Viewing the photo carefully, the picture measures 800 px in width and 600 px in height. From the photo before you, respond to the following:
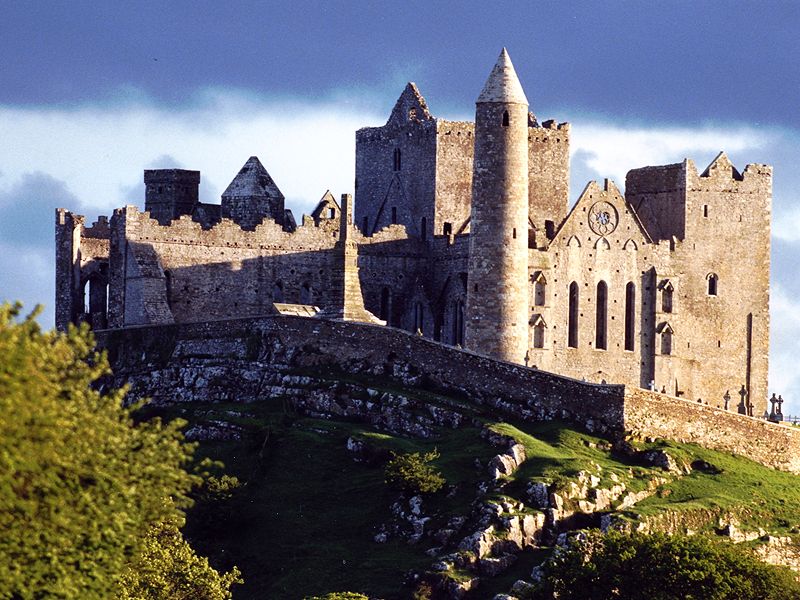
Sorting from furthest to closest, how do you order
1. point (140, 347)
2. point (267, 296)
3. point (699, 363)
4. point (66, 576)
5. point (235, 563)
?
point (699, 363), point (267, 296), point (140, 347), point (235, 563), point (66, 576)

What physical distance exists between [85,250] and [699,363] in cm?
2918

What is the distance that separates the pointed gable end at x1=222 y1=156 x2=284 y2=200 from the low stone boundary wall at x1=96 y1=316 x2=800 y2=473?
1104cm

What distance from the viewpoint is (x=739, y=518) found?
68500mm

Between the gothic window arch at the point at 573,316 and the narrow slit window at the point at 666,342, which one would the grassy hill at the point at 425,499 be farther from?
the narrow slit window at the point at 666,342

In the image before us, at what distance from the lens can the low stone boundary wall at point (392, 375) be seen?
7369cm

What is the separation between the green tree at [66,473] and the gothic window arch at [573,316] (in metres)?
51.8

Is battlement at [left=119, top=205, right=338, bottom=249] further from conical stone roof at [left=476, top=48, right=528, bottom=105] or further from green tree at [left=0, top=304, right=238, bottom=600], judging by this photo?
green tree at [left=0, top=304, right=238, bottom=600]

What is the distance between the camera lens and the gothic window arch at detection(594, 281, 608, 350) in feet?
305

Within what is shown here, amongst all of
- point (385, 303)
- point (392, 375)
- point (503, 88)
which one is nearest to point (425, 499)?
point (392, 375)

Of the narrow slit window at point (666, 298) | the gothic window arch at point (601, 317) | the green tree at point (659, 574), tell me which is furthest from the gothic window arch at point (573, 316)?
the green tree at point (659, 574)

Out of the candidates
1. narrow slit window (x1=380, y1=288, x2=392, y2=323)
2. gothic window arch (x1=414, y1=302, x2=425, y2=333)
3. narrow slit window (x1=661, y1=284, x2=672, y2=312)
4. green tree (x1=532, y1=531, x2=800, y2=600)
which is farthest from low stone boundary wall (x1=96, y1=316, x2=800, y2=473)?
narrow slit window (x1=661, y1=284, x2=672, y2=312)

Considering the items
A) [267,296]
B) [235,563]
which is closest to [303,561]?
[235,563]

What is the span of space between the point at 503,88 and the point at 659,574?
2924 cm

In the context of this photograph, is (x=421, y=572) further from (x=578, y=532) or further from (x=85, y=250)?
(x=85, y=250)
